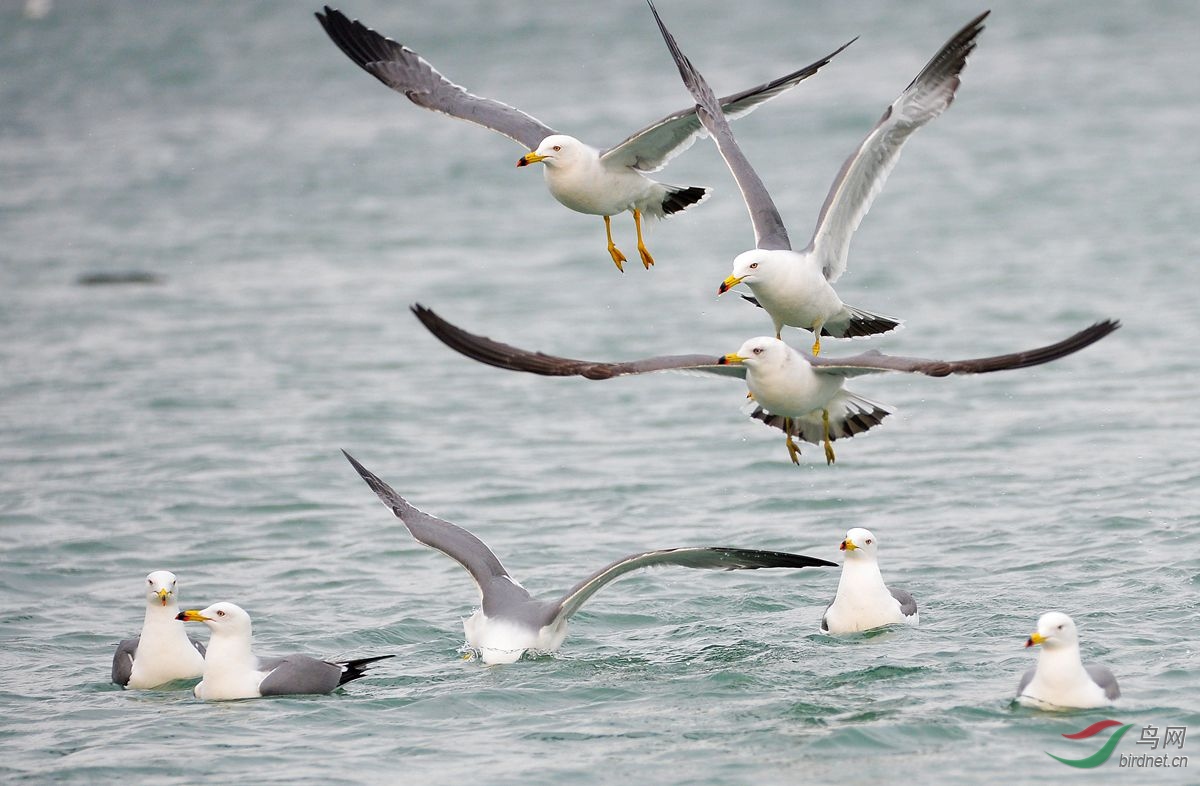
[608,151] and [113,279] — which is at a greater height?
[113,279]

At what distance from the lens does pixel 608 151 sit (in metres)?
11.7

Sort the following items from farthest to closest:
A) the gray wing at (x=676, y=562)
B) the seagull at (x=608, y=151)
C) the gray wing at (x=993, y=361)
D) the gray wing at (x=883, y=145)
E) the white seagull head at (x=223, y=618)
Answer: the seagull at (x=608, y=151), the gray wing at (x=883, y=145), the white seagull head at (x=223, y=618), the gray wing at (x=676, y=562), the gray wing at (x=993, y=361)

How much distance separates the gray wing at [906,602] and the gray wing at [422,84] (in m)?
3.93

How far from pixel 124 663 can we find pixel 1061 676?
5692 millimetres

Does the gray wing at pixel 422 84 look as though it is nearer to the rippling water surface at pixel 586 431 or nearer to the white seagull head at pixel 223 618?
the rippling water surface at pixel 586 431

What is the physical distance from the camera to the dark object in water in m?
28.9

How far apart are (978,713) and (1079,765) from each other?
83 centimetres

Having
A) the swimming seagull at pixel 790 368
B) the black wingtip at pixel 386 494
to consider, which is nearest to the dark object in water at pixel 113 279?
the black wingtip at pixel 386 494

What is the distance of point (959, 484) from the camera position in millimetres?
15844

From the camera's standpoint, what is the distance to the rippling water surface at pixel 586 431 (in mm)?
10219

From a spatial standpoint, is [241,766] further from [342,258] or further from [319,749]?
[342,258]

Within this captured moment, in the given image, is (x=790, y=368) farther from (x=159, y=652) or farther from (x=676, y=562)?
(x=159, y=652)

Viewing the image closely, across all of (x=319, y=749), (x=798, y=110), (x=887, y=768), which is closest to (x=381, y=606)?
(x=319, y=749)

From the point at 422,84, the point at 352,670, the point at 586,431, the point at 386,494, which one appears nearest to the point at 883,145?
the point at 422,84
